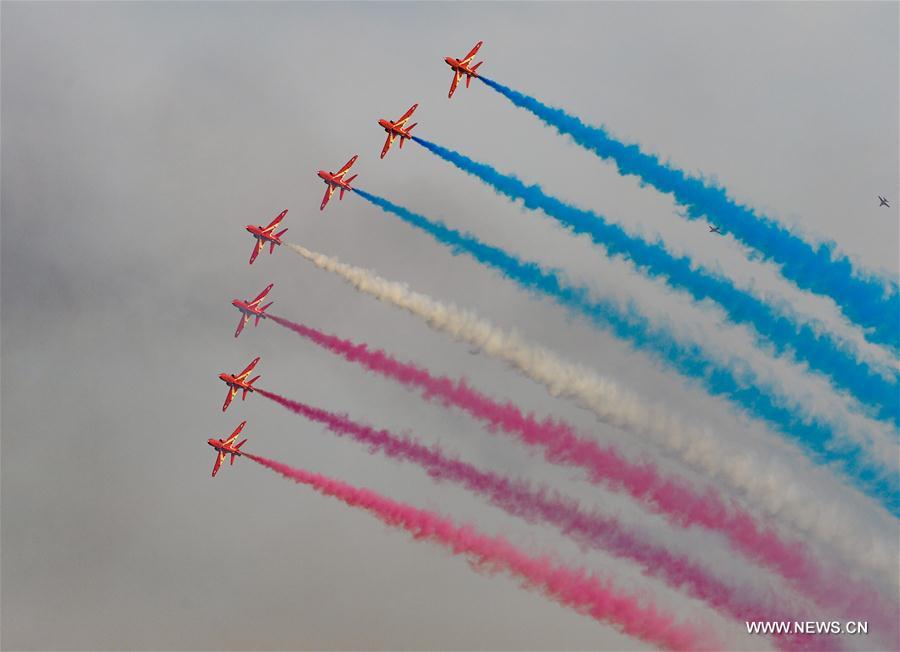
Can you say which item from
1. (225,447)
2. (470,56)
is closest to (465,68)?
(470,56)

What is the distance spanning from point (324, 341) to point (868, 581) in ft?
105

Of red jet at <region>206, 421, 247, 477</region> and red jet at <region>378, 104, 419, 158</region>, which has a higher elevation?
red jet at <region>378, 104, 419, 158</region>

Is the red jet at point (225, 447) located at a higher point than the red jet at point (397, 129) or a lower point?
lower

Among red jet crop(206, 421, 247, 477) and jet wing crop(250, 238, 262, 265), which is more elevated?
jet wing crop(250, 238, 262, 265)

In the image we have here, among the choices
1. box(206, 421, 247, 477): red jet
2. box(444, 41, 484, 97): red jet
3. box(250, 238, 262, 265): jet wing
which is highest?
box(444, 41, 484, 97): red jet

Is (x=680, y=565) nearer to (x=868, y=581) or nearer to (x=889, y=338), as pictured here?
(x=868, y=581)

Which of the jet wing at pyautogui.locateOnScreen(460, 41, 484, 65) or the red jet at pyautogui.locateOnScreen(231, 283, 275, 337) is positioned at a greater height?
the jet wing at pyautogui.locateOnScreen(460, 41, 484, 65)

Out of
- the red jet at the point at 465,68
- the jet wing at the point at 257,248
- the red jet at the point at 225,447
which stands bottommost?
the red jet at the point at 225,447

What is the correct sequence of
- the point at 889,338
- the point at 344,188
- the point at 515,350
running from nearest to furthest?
the point at 889,338 < the point at 515,350 < the point at 344,188

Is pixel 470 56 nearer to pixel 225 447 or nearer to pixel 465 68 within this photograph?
pixel 465 68

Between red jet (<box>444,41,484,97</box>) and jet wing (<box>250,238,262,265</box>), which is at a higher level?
red jet (<box>444,41,484,97</box>)

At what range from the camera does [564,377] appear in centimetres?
7788

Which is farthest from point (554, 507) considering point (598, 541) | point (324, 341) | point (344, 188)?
point (344, 188)

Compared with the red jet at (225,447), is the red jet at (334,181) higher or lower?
higher
